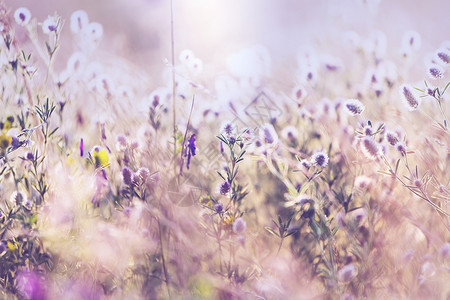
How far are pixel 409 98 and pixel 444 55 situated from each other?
12cm

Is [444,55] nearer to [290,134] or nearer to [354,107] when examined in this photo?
[354,107]

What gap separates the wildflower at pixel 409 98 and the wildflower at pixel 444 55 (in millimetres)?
88

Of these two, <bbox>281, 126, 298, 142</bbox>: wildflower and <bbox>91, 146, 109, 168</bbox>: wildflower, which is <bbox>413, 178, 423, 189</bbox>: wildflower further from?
<bbox>91, 146, 109, 168</bbox>: wildflower

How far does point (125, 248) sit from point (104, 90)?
583 mm

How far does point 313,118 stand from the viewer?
3.64 feet

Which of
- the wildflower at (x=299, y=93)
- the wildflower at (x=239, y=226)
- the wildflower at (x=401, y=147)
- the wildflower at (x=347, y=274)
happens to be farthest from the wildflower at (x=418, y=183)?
the wildflower at (x=299, y=93)

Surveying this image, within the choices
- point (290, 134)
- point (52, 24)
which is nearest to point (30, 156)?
point (52, 24)

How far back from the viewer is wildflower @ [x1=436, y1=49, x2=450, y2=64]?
83 centimetres

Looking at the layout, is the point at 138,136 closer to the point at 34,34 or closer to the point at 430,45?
the point at 34,34

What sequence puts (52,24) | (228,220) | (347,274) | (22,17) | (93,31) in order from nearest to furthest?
(347,274), (228,220), (52,24), (22,17), (93,31)

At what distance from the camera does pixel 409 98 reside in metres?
0.81

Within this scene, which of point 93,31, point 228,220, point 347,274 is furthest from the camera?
point 93,31

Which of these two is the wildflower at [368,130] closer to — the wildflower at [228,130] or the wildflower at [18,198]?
the wildflower at [228,130]

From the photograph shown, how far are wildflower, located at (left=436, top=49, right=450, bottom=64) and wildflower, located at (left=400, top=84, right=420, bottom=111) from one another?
88mm
